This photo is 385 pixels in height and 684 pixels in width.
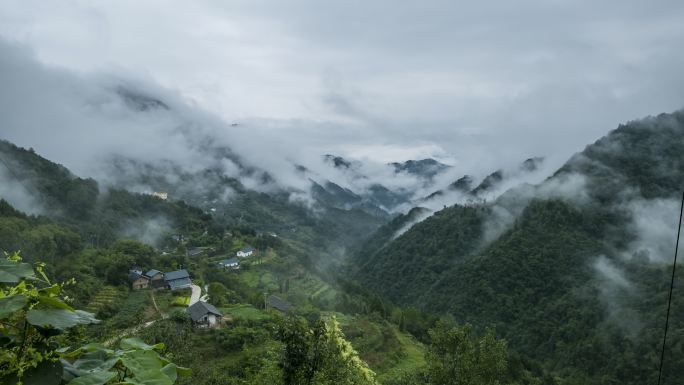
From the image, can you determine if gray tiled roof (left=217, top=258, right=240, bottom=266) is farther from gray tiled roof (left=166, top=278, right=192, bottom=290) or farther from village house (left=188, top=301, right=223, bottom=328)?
village house (left=188, top=301, right=223, bottom=328)

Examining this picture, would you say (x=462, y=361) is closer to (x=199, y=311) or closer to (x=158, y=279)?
(x=199, y=311)

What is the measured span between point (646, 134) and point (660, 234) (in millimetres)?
50576

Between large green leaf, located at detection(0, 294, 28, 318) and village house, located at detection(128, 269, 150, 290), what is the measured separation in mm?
49021

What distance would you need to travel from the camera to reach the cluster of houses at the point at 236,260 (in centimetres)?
6531

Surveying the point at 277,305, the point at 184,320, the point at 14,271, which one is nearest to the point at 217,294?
the point at 277,305

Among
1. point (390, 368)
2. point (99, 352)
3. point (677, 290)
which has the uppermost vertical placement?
point (99, 352)

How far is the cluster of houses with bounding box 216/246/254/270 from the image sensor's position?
6531cm

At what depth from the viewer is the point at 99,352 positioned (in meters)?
2.12

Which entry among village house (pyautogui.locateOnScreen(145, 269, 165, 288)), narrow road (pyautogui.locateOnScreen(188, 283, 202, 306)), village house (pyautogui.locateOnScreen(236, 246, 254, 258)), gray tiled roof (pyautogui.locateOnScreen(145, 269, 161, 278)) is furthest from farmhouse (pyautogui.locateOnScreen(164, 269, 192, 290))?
village house (pyautogui.locateOnScreen(236, 246, 254, 258))

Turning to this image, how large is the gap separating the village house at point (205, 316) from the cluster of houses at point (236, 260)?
2929 centimetres

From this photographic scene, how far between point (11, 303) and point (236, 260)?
6950cm

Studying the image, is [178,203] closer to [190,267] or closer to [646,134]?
[190,267]

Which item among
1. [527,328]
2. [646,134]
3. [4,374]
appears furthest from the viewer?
[646,134]

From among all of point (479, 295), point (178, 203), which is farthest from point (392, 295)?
point (178, 203)
